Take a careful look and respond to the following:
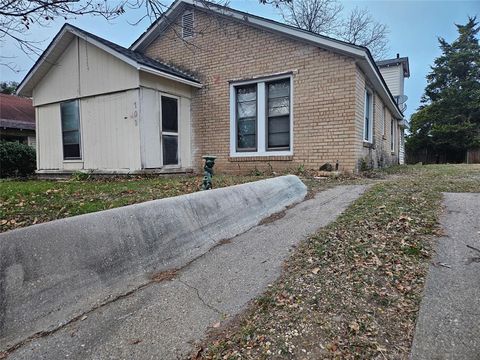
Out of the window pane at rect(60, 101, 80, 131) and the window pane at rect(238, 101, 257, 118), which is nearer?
the window pane at rect(238, 101, 257, 118)

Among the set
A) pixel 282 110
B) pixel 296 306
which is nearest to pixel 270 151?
pixel 282 110

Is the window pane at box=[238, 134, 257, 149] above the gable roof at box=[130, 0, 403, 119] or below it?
below

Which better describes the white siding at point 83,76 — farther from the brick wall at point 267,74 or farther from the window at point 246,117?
the window at point 246,117

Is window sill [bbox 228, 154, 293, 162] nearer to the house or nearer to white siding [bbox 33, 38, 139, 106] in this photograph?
the house

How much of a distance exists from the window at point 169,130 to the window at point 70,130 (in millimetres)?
2715

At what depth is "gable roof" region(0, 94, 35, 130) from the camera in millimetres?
15078

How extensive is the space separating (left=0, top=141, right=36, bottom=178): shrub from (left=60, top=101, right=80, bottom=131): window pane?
4.27 m

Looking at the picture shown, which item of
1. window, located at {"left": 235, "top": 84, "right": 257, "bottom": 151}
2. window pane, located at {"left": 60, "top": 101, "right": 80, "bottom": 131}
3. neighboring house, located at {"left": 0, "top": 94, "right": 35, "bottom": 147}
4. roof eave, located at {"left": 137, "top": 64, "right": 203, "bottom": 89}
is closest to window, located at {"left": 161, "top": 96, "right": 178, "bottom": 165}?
roof eave, located at {"left": 137, "top": 64, "right": 203, "bottom": 89}

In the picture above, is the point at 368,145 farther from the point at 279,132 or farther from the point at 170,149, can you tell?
the point at 170,149

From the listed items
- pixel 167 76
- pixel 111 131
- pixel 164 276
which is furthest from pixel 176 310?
pixel 111 131

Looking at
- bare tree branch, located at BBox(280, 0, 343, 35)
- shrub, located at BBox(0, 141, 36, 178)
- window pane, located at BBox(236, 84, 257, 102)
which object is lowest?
shrub, located at BBox(0, 141, 36, 178)

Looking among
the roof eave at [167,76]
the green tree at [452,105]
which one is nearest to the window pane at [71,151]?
→ the roof eave at [167,76]

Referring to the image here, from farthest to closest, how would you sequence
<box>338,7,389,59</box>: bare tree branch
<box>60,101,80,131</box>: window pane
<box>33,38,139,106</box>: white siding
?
<box>338,7,389,59</box>: bare tree branch
<box>60,101,80,131</box>: window pane
<box>33,38,139,106</box>: white siding

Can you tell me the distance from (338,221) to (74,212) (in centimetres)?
298
